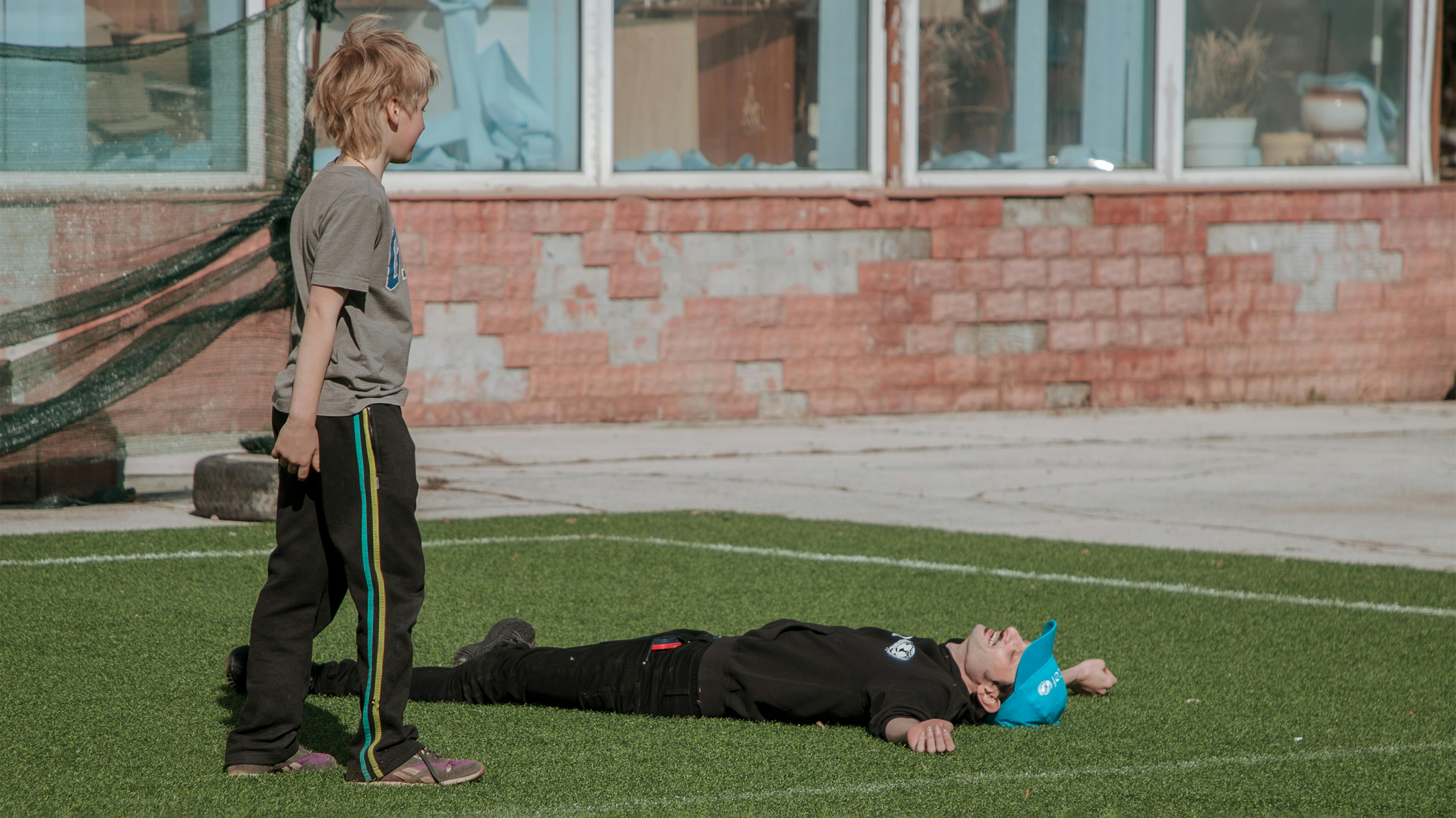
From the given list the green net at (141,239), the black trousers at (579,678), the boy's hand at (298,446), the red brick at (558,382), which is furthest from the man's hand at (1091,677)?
the red brick at (558,382)

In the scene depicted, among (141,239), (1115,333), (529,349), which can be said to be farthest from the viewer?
(1115,333)

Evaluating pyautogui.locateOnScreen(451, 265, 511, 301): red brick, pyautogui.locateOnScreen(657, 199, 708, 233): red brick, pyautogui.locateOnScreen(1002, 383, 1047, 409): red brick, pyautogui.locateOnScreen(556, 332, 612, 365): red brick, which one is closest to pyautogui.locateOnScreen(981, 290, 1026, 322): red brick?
pyautogui.locateOnScreen(1002, 383, 1047, 409): red brick

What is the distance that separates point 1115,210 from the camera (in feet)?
38.3

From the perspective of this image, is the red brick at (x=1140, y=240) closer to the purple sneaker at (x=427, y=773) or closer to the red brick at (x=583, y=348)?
the red brick at (x=583, y=348)

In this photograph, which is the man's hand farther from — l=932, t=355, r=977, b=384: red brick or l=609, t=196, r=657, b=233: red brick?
l=932, t=355, r=977, b=384: red brick

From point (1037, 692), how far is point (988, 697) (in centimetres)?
13

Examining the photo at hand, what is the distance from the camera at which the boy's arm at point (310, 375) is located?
324cm

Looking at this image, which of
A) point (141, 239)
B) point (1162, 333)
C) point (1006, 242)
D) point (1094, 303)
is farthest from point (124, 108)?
point (1162, 333)

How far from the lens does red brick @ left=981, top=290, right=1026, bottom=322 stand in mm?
11500

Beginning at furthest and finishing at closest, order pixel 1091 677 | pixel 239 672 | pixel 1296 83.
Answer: pixel 1296 83
pixel 1091 677
pixel 239 672

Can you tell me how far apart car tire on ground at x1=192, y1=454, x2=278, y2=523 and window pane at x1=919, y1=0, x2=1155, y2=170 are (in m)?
6.29

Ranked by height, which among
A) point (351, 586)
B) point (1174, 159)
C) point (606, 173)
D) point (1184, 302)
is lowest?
point (351, 586)

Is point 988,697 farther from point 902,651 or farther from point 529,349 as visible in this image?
point 529,349

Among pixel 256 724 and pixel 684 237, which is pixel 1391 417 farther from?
pixel 256 724
